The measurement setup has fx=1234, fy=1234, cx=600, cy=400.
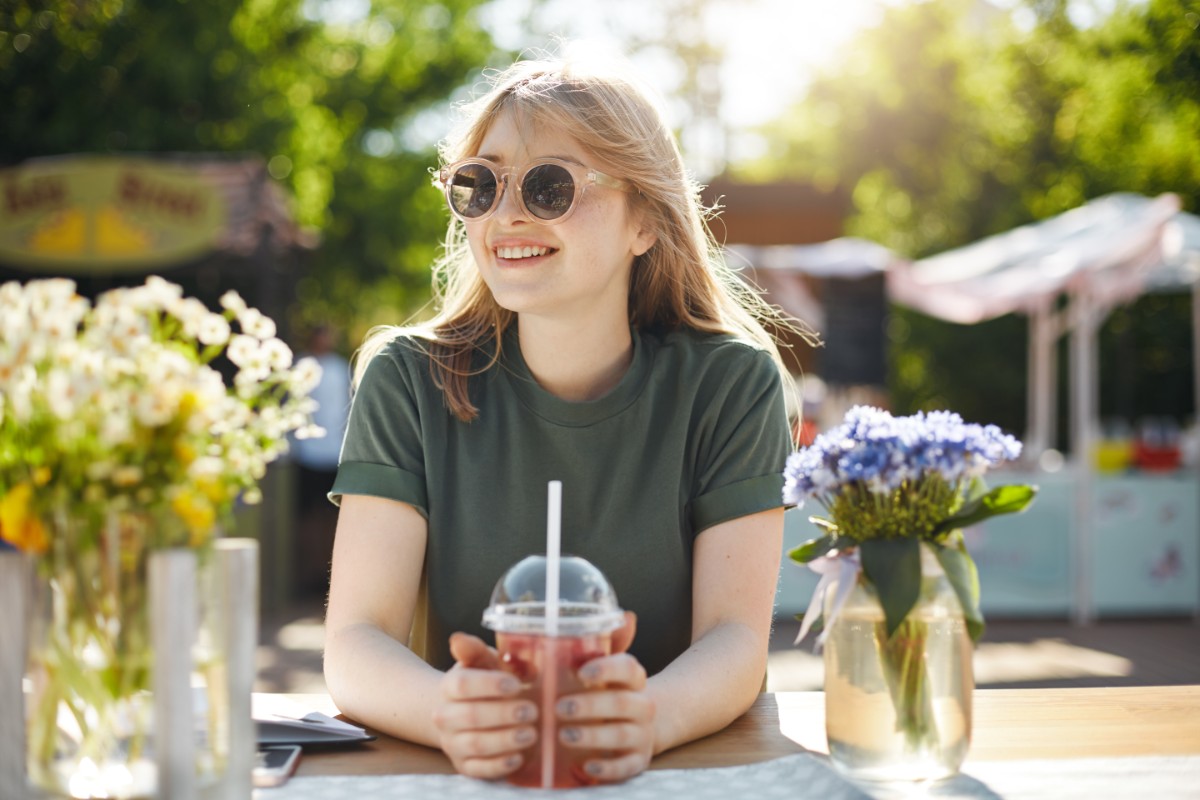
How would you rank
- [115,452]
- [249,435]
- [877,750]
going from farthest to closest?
[877,750] < [249,435] < [115,452]

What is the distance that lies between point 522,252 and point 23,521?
1.03 metres

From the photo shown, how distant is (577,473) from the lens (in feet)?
6.31

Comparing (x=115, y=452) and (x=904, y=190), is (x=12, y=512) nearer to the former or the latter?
(x=115, y=452)

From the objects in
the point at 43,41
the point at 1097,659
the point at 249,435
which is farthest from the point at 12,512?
the point at 43,41

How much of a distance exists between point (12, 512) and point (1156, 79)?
772 cm

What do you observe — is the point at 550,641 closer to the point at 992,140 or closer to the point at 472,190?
the point at 472,190

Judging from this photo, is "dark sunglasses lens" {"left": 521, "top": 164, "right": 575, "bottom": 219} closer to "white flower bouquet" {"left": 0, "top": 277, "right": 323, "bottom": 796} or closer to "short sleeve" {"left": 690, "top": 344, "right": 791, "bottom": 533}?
"short sleeve" {"left": 690, "top": 344, "right": 791, "bottom": 533}

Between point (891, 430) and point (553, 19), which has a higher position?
point (553, 19)

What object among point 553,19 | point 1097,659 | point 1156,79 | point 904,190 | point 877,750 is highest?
point 553,19

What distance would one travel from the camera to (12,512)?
96 centimetres

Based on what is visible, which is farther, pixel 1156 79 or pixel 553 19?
pixel 553 19

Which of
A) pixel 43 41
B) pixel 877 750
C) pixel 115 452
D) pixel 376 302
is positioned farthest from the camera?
pixel 376 302

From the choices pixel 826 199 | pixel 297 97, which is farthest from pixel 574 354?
pixel 297 97

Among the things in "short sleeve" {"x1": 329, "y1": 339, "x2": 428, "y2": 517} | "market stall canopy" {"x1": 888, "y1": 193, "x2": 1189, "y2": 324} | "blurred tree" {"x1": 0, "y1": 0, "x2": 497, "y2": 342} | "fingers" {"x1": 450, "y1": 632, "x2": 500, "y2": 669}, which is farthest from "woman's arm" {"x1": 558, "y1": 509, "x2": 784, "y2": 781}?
"blurred tree" {"x1": 0, "y1": 0, "x2": 497, "y2": 342}
